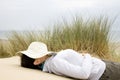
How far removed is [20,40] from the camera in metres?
9.71

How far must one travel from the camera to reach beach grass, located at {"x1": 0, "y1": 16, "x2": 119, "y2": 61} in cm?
869

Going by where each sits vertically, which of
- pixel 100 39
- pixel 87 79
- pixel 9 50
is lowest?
pixel 9 50

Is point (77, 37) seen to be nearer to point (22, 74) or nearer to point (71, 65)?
point (71, 65)

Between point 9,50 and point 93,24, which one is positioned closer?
point 93,24

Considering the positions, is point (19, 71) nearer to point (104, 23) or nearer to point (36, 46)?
point (36, 46)

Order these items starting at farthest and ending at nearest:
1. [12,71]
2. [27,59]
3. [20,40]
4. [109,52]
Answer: [20,40] < [109,52] < [27,59] < [12,71]

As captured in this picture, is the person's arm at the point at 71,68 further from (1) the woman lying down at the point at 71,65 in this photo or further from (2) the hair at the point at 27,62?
(2) the hair at the point at 27,62

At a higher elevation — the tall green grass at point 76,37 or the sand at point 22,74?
the sand at point 22,74

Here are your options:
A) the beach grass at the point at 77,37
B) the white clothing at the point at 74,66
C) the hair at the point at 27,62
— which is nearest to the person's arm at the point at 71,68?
the white clothing at the point at 74,66

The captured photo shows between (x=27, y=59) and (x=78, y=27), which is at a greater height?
(x=27, y=59)

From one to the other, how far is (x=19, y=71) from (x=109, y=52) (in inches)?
152

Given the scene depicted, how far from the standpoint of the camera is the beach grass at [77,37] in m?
8.69

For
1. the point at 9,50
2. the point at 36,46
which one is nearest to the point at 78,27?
the point at 9,50

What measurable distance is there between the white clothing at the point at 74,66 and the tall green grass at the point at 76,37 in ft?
10.2
